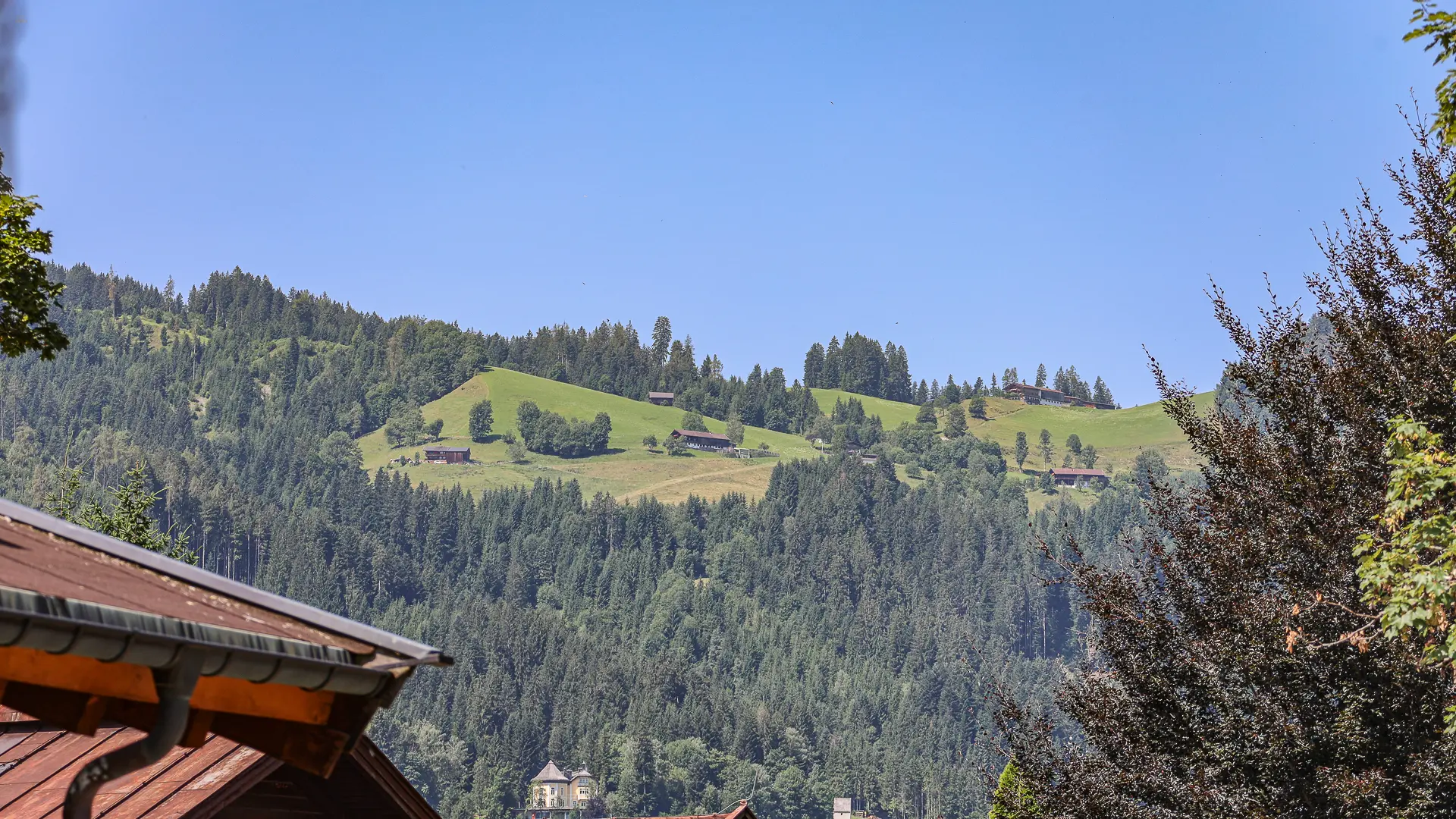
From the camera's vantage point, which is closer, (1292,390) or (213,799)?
(213,799)

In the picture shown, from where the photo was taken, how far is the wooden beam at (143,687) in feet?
11.5

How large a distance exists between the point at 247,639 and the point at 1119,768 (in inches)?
553

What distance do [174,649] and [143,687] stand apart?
A: 0.49 meters

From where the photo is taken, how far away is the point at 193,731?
12.3ft

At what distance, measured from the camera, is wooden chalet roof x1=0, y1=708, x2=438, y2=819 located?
28.4ft

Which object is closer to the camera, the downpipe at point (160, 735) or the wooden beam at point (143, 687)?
the downpipe at point (160, 735)

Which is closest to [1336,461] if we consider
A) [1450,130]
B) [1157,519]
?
[1157,519]

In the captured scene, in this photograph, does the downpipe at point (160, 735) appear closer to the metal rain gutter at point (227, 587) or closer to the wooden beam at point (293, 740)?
the metal rain gutter at point (227, 587)

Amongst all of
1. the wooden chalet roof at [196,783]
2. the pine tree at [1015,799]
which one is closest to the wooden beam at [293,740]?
the wooden chalet roof at [196,783]

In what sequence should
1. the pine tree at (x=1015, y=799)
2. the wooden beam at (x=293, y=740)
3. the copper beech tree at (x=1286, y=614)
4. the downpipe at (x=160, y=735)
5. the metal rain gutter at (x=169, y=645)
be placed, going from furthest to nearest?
1. the pine tree at (x=1015, y=799)
2. the copper beech tree at (x=1286, y=614)
3. the wooden beam at (x=293, y=740)
4. the downpipe at (x=160, y=735)
5. the metal rain gutter at (x=169, y=645)

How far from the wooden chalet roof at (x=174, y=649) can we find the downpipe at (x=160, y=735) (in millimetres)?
31

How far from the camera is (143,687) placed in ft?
11.9

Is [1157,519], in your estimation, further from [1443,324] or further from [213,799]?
[213,799]

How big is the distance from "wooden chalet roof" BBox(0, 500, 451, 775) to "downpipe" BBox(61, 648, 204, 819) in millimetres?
31
